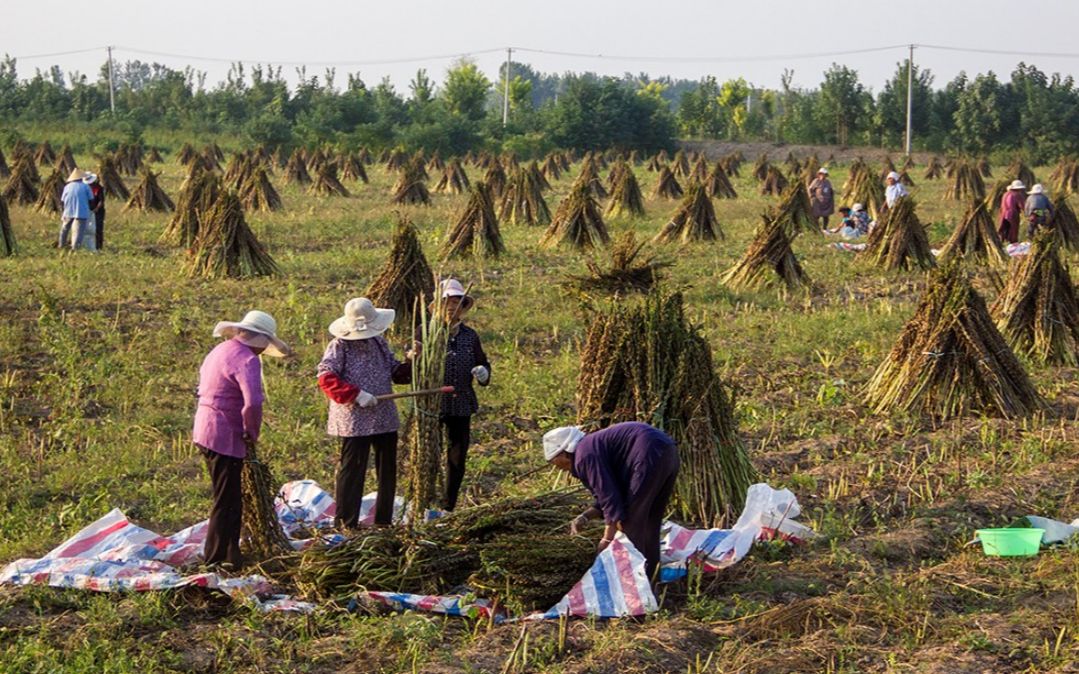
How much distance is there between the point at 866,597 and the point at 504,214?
1491cm

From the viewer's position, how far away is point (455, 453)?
263 inches

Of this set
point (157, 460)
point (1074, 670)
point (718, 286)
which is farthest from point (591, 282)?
point (1074, 670)

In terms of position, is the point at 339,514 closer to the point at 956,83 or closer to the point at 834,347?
the point at 834,347

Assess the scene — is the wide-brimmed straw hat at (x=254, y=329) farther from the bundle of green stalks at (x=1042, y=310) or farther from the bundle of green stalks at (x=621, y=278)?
the bundle of green stalks at (x=1042, y=310)

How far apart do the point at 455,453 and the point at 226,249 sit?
7291 millimetres

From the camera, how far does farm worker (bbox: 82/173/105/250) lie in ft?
49.6

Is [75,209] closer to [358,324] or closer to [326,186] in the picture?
[358,324]

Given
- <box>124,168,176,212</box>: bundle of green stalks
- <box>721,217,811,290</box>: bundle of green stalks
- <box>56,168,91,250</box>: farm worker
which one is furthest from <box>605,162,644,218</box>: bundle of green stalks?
<box>56,168,91,250</box>: farm worker

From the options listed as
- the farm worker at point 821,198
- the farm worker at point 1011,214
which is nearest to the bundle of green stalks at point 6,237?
the farm worker at point 821,198

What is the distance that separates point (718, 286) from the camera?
1367 cm

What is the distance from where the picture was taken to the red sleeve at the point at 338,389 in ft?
20.0

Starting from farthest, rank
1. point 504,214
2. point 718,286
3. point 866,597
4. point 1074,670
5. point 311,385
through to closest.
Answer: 1. point 504,214
2. point 718,286
3. point 311,385
4. point 866,597
5. point 1074,670

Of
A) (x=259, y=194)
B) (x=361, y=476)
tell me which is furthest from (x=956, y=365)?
(x=259, y=194)

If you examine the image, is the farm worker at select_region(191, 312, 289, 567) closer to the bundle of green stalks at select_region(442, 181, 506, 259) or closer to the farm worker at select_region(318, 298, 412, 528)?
the farm worker at select_region(318, 298, 412, 528)
